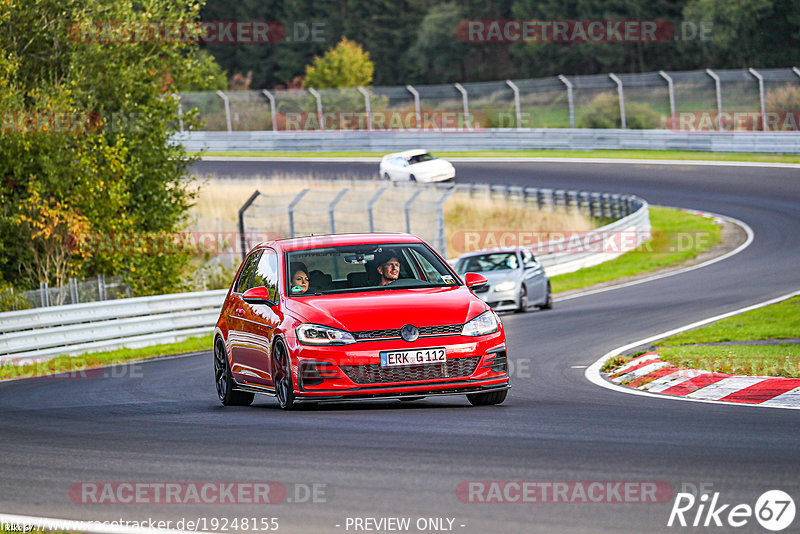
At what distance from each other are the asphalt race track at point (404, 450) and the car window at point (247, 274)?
114 centimetres

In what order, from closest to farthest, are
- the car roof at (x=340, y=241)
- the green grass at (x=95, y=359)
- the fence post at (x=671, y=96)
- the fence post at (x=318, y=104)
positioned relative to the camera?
1. the car roof at (x=340, y=241)
2. the green grass at (x=95, y=359)
3. the fence post at (x=671, y=96)
4. the fence post at (x=318, y=104)

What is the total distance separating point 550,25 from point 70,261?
63946mm

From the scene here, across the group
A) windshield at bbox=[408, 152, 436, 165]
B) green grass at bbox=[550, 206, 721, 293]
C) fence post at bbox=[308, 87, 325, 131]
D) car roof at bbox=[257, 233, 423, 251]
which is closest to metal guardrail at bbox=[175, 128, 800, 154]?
fence post at bbox=[308, 87, 325, 131]

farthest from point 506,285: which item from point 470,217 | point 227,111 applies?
point 227,111

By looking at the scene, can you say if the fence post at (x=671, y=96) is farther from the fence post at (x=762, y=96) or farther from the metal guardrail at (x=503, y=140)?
the fence post at (x=762, y=96)

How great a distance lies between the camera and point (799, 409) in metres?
9.28

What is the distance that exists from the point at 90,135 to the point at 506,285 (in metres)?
8.65

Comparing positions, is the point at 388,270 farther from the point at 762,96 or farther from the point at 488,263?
the point at 762,96

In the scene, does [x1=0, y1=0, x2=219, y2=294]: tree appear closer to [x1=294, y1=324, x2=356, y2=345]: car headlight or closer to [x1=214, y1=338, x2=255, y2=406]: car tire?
[x1=214, y1=338, x2=255, y2=406]: car tire

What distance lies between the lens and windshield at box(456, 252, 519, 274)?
23.6 meters

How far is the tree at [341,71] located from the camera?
77.6 meters

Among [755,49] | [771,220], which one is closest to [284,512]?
[771,220]

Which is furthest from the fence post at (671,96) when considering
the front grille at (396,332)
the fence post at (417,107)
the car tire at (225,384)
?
the front grille at (396,332)

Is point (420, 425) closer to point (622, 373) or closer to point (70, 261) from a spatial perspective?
point (622, 373)
